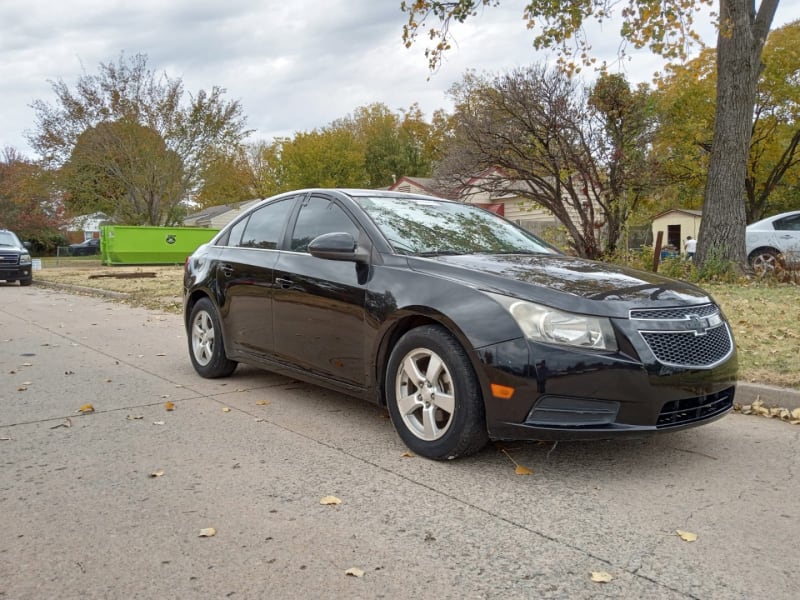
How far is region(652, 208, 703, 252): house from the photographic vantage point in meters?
39.7

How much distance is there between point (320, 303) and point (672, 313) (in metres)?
2.23

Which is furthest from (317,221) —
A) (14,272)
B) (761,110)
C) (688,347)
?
(761,110)

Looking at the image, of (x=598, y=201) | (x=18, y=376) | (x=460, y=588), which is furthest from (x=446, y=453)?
(x=598, y=201)

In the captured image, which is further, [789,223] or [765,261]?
[789,223]

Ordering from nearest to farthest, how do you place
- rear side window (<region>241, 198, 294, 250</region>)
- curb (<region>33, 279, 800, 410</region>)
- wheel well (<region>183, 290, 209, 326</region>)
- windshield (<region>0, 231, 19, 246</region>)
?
curb (<region>33, 279, 800, 410</region>) → rear side window (<region>241, 198, 294, 250</region>) → wheel well (<region>183, 290, 209, 326</region>) → windshield (<region>0, 231, 19, 246</region>)

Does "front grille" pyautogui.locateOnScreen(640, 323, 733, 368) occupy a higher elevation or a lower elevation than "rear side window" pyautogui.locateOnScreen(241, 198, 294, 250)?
lower

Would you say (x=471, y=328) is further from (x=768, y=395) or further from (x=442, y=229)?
(x=768, y=395)

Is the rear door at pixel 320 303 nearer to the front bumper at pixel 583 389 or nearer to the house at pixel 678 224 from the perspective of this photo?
the front bumper at pixel 583 389

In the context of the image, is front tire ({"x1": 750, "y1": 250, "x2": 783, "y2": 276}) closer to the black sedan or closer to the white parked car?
the white parked car

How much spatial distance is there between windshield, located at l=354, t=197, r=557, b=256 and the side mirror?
0.76ft

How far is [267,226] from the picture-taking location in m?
5.68

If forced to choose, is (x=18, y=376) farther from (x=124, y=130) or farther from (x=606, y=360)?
(x=124, y=130)

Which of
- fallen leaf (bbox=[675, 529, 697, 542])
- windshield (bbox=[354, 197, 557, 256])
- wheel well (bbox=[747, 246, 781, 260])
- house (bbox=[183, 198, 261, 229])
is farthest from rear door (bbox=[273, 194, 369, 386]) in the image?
house (bbox=[183, 198, 261, 229])

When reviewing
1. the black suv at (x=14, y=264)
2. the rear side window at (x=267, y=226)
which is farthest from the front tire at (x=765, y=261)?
the black suv at (x=14, y=264)
